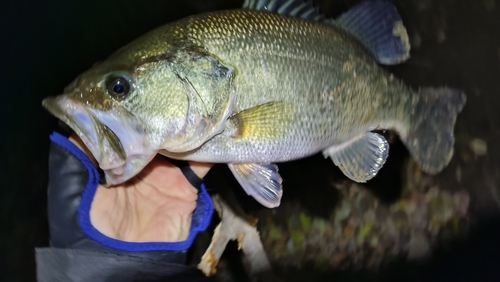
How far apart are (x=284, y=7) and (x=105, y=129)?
519 millimetres

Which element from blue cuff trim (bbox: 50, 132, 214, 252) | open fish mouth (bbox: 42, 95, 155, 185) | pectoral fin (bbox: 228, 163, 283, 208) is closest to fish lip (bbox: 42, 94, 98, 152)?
open fish mouth (bbox: 42, 95, 155, 185)

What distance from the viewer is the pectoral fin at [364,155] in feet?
3.77

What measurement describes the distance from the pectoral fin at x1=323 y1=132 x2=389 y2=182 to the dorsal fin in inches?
14.0

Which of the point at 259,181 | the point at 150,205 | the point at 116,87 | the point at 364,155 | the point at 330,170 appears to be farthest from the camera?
the point at 330,170

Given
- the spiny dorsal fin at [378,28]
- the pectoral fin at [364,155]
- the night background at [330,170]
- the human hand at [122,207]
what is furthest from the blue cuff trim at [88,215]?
the spiny dorsal fin at [378,28]

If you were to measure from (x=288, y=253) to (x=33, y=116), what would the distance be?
3.35 feet

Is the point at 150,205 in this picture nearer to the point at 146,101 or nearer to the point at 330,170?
the point at 146,101

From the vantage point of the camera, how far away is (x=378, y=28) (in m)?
1.12

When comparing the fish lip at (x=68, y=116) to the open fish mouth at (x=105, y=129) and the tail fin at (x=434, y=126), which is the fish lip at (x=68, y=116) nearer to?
the open fish mouth at (x=105, y=129)

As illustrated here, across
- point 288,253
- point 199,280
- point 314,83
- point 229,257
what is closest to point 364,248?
point 288,253

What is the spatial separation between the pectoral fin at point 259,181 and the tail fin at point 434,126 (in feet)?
1.42

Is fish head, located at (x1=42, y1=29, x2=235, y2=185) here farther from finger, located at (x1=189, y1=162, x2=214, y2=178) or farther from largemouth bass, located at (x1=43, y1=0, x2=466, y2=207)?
finger, located at (x1=189, y1=162, x2=214, y2=178)

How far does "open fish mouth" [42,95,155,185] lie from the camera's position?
33.8 inches

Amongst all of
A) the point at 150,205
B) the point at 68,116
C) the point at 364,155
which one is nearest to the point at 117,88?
the point at 68,116
